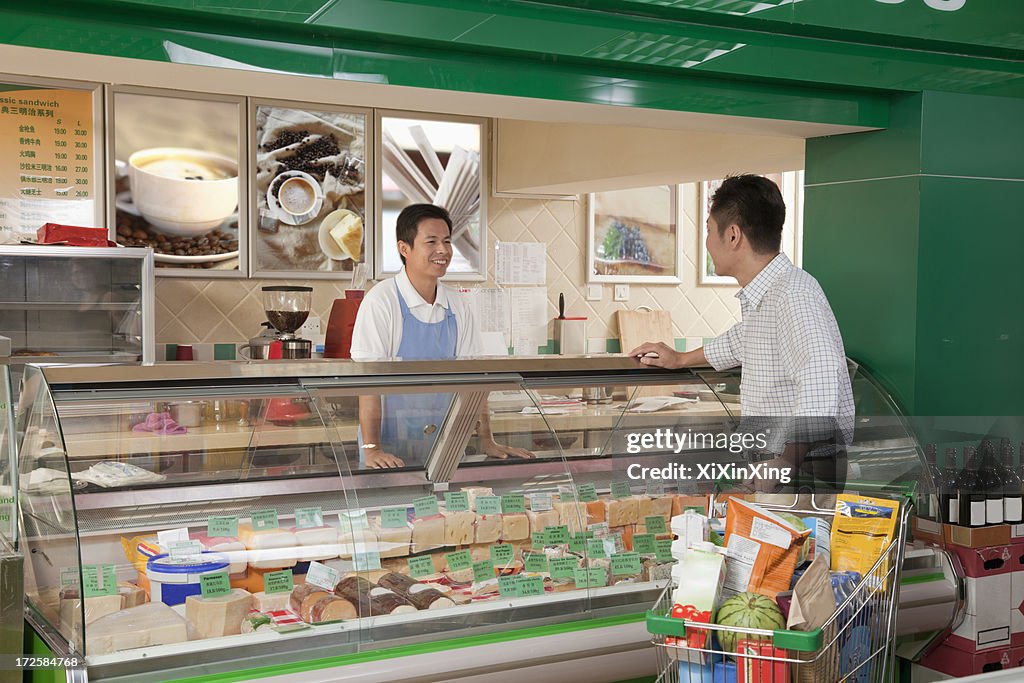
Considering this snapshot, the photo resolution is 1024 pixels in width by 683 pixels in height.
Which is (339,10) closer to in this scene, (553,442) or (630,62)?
(630,62)

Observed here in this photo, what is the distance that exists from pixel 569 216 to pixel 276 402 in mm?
4292

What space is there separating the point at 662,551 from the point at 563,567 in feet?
1.10

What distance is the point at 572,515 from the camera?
247 centimetres

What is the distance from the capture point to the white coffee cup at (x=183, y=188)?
523cm

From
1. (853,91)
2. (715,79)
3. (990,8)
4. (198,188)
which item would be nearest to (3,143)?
(198,188)

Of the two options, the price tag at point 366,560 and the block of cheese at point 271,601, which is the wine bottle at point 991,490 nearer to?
the price tag at point 366,560

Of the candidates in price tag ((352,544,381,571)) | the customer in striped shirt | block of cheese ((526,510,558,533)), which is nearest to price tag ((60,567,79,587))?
price tag ((352,544,381,571))

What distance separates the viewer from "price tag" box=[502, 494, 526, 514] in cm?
243

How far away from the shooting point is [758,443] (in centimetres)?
284

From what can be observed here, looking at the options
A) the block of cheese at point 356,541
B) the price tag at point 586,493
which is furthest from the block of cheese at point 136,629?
the price tag at point 586,493

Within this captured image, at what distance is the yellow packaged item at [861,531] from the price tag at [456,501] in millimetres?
888

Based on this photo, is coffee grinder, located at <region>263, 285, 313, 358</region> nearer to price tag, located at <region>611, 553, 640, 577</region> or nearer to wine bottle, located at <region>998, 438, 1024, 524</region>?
price tag, located at <region>611, 553, 640, 577</region>

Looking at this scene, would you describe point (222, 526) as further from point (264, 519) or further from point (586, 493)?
point (586, 493)

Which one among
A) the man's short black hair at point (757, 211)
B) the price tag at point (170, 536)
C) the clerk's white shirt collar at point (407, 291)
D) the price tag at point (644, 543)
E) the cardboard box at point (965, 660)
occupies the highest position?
the man's short black hair at point (757, 211)
